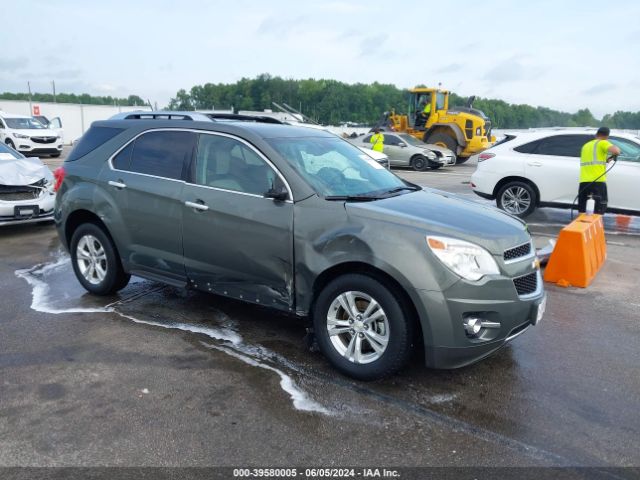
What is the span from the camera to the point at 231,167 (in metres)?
4.40

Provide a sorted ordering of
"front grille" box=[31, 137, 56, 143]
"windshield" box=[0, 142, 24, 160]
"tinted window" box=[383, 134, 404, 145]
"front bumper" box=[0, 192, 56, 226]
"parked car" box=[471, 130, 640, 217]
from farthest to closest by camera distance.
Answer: "front grille" box=[31, 137, 56, 143] → "tinted window" box=[383, 134, 404, 145] → "parked car" box=[471, 130, 640, 217] → "windshield" box=[0, 142, 24, 160] → "front bumper" box=[0, 192, 56, 226]

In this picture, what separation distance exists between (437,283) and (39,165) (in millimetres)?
8143

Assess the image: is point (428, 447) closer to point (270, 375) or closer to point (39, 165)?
point (270, 375)

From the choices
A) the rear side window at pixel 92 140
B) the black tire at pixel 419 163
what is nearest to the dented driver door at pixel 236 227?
the rear side window at pixel 92 140

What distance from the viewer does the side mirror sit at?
3969 mm

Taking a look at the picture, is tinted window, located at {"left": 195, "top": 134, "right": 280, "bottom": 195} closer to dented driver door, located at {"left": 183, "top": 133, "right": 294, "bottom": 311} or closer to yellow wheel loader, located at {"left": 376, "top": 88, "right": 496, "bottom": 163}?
dented driver door, located at {"left": 183, "top": 133, "right": 294, "bottom": 311}

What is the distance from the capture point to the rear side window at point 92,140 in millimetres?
5285

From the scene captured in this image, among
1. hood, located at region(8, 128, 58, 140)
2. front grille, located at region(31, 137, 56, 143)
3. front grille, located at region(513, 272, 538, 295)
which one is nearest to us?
front grille, located at region(513, 272, 538, 295)

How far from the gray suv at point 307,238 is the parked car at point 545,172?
6.16 meters

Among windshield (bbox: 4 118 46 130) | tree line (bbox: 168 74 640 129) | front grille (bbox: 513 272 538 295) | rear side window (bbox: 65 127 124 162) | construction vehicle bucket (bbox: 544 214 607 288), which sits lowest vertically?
construction vehicle bucket (bbox: 544 214 607 288)

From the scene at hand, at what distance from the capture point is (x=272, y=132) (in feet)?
14.9

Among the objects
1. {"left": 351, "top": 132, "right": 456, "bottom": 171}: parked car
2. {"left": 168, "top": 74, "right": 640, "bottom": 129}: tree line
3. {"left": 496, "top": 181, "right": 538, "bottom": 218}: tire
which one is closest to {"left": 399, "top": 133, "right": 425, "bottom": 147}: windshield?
{"left": 351, "top": 132, "right": 456, "bottom": 171}: parked car

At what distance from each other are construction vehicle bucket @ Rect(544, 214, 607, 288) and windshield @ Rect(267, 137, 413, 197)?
2410 millimetres

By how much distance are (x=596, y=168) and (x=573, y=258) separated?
3.34m
